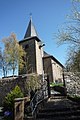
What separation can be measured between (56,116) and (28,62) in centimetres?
3361

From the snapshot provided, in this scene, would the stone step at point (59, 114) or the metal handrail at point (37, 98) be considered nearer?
the stone step at point (59, 114)

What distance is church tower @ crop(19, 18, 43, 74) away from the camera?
43.3 m

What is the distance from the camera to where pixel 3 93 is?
77.0ft

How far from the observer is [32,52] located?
148 feet

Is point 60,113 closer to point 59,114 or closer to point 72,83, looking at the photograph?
point 59,114

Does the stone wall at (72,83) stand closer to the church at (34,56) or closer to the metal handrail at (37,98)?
the metal handrail at (37,98)

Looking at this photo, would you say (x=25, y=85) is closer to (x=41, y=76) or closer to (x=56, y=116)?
(x=41, y=76)

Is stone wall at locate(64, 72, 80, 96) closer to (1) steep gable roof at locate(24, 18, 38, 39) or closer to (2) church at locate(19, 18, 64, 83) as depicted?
(2) church at locate(19, 18, 64, 83)

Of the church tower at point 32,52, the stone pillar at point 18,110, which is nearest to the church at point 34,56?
the church tower at point 32,52

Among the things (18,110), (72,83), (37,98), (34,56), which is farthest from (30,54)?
(18,110)

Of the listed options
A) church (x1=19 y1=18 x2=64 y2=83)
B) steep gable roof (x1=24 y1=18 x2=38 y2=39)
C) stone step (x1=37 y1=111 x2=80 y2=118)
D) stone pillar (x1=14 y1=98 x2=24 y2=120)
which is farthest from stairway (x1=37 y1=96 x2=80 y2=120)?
steep gable roof (x1=24 y1=18 x2=38 y2=39)

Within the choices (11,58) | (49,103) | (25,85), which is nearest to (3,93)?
(25,85)

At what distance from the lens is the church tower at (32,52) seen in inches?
1704

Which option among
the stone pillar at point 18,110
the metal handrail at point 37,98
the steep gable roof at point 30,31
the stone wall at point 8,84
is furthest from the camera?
the steep gable roof at point 30,31
